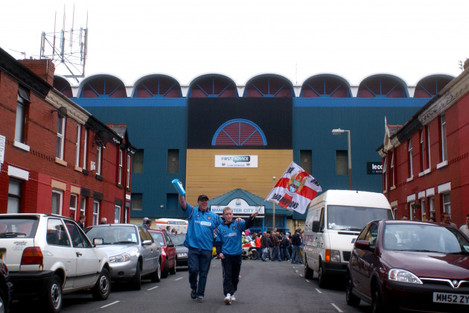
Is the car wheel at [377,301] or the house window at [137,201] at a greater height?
the house window at [137,201]

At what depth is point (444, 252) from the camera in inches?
351

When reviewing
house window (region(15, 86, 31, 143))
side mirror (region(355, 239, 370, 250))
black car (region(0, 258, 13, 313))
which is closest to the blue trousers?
side mirror (region(355, 239, 370, 250))

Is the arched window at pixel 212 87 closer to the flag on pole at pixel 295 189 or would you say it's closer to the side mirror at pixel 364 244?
the flag on pole at pixel 295 189

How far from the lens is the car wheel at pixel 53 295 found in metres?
8.47

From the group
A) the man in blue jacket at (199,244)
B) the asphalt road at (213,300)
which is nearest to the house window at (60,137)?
the asphalt road at (213,300)

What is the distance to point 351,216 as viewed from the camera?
583 inches

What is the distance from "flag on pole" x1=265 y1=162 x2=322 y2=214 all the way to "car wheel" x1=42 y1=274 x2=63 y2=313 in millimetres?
13972

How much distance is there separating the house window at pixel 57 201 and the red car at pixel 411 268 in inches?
530

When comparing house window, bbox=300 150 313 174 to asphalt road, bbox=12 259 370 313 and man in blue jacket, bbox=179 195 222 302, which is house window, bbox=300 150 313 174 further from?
man in blue jacket, bbox=179 195 222 302

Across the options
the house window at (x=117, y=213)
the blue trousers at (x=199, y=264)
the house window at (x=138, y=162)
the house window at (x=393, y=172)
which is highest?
the house window at (x=138, y=162)

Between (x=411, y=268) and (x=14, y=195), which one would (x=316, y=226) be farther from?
(x=14, y=195)

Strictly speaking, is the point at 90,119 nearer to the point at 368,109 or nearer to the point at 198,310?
the point at 198,310

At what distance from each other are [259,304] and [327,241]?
3.90 meters

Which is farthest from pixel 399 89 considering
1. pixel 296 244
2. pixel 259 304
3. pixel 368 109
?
pixel 259 304
